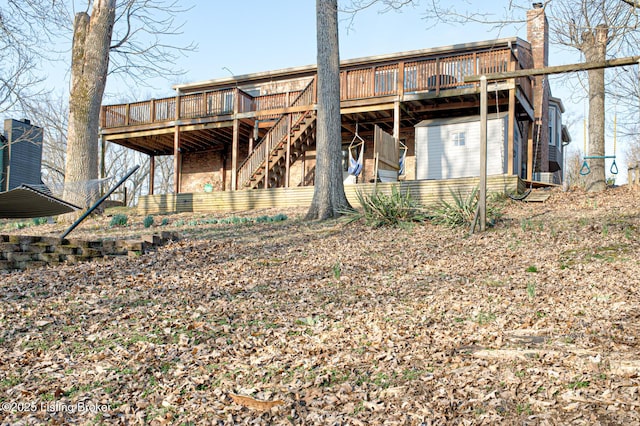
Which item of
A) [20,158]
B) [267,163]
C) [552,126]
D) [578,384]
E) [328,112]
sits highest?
[552,126]

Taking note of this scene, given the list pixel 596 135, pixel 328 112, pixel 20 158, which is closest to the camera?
pixel 328 112

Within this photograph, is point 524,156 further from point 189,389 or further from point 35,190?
point 189,389

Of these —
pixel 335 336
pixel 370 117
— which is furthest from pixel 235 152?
pixel 335 336

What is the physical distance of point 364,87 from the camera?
1456 cm

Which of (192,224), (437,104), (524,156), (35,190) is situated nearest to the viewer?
(35,190)

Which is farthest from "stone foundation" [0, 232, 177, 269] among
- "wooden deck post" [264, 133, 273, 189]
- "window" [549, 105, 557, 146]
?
"window" [549, 105, 557, 146]

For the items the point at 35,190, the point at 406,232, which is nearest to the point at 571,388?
the point at 406,232

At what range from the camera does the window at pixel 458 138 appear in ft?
46.5

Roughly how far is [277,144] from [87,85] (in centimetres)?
551

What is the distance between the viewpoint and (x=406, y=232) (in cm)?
794

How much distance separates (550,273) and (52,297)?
5059mm

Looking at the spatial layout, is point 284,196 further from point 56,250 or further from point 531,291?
point 531,291

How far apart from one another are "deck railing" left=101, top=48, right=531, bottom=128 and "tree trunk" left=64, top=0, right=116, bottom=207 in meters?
4.59

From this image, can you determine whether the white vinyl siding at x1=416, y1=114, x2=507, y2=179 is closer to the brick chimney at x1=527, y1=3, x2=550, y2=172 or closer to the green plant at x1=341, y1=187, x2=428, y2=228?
the brick chimney at x1=527, y1=3, x2=550, y2=172
